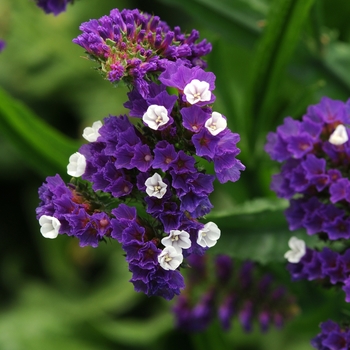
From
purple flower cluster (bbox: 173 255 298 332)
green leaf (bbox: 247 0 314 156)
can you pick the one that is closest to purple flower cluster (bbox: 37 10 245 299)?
green leaf (bbox: 247 0 314 156)

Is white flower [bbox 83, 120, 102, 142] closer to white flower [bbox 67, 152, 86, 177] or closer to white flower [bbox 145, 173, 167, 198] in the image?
white flower [bbox 67, 152, 86, 177]

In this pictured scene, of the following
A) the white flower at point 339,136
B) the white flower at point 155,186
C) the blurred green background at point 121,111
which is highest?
the white flower at point 339,136

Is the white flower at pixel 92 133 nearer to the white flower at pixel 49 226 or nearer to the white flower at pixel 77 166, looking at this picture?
the white flower at pixel 77 166

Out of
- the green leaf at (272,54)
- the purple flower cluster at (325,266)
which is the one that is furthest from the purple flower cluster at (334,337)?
the green leaf at (272,54)

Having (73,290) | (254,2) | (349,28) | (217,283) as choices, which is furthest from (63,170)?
(349,28)

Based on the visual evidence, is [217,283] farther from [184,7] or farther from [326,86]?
[184,7]

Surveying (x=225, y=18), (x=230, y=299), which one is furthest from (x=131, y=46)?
(x=230, y=299)
